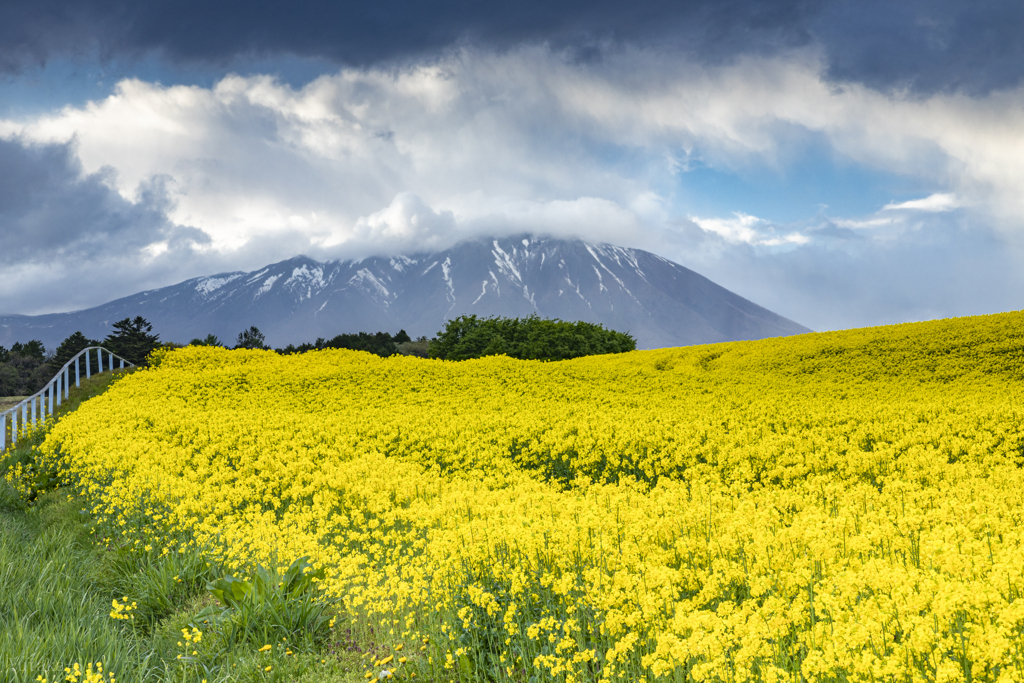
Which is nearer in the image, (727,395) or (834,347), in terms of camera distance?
Result: (727,395)

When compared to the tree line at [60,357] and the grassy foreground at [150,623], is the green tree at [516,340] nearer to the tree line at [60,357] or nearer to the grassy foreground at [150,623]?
the tree line at [60,357]

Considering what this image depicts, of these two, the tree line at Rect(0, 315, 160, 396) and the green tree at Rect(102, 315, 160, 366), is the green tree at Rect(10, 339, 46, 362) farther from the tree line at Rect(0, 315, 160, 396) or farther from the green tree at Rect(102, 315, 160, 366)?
the green tree at Rect(102, 315, 160, 366)

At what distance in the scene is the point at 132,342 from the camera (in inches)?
1576

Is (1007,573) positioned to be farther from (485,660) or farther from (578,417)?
(578,417)

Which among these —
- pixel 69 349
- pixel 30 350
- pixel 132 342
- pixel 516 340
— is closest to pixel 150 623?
pixel 516 340

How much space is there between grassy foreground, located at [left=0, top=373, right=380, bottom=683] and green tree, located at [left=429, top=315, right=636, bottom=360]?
2204 centimetres

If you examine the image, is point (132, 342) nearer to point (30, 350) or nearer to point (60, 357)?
point (60, 357)

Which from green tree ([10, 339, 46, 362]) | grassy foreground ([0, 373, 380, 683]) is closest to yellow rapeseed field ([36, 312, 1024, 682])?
grassy foreground ([0, 373, 380, 683])

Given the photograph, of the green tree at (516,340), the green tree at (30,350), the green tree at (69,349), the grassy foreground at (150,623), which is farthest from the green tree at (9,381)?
the grassy foreground at (150,623)

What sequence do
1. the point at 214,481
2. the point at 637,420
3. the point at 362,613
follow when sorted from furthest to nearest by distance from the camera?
the point at 637,420
the point at 214,481
the point at 362,613

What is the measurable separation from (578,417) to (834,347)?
10177 mm

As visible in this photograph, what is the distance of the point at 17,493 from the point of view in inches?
410

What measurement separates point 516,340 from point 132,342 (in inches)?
1064

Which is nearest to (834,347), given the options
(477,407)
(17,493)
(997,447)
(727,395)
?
(727,395)
